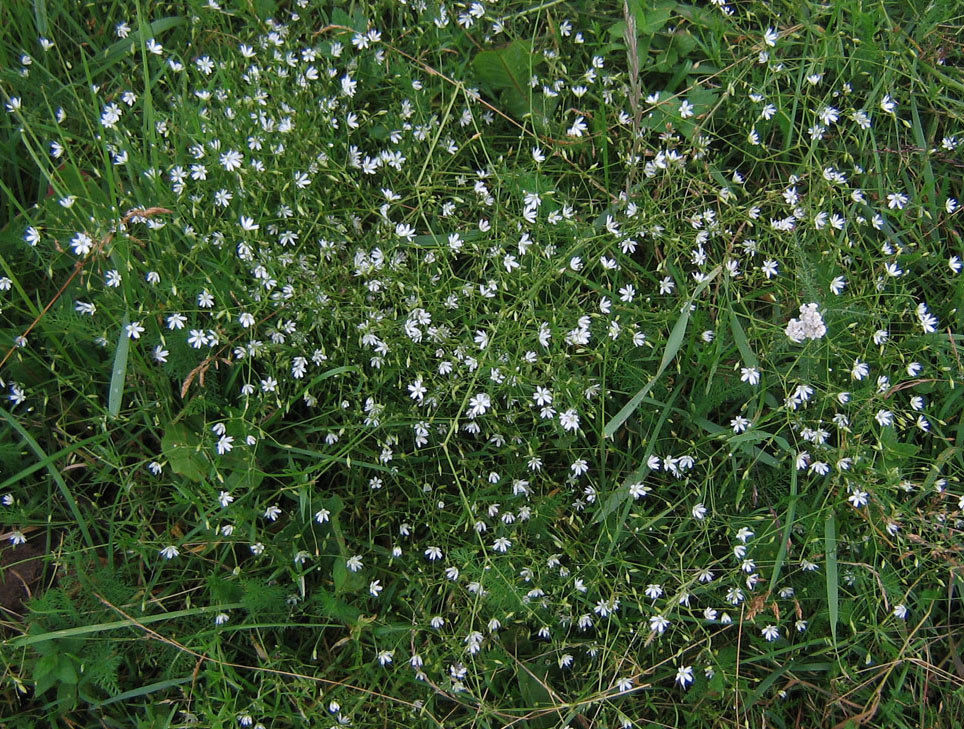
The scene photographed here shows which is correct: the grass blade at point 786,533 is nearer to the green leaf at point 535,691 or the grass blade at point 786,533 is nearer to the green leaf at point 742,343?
the green leaf at point 742,343

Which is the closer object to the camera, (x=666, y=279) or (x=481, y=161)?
(x=666, y=279)

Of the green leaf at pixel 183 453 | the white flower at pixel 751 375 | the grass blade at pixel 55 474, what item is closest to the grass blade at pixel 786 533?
the white flower at pixel 751 375

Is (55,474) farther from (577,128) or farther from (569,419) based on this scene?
(577,128)

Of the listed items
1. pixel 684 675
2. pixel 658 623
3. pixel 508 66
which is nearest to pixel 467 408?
pixel 658 623

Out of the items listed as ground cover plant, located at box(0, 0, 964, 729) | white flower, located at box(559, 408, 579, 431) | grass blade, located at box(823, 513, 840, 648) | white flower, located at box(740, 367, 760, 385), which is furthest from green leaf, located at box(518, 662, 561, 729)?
white flower, located at box(740, 367, 760, 385)

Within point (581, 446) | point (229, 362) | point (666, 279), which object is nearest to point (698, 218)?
point (666, 279)

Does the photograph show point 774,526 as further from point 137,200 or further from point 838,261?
point 137,200

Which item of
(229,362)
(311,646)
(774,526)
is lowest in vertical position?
(311,646)
